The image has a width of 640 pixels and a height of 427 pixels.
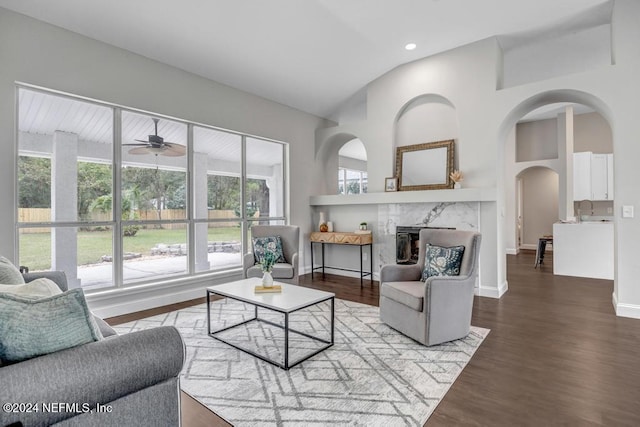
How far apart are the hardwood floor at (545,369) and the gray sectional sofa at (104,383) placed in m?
0.71

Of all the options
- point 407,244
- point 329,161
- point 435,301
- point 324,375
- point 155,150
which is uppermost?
point 329,161

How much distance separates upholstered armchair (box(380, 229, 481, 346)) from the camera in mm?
2834

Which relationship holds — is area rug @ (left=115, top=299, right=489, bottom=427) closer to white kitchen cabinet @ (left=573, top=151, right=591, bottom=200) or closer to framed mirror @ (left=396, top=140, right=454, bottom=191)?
framed mirror @ (left=396, top=140, right=454, bottom=191)

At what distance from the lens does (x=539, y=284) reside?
5.23 metres

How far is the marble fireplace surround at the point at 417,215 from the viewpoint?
14.8ft

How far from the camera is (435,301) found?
2812 millimetres

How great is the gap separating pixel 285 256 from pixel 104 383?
141 inches

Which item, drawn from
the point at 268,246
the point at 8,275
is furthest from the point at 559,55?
the point at 8,275

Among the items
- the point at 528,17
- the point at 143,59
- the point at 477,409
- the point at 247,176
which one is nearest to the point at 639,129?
the point at 528,17

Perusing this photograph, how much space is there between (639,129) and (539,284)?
263 cm

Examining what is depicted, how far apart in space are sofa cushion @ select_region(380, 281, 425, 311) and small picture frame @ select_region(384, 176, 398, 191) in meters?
2.23

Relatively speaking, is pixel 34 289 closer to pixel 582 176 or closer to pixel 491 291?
pixel 491 291

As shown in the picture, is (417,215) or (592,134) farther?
(592,134)

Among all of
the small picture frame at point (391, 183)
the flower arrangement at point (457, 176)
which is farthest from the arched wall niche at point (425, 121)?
the flower arrangement at point (457, 176)
